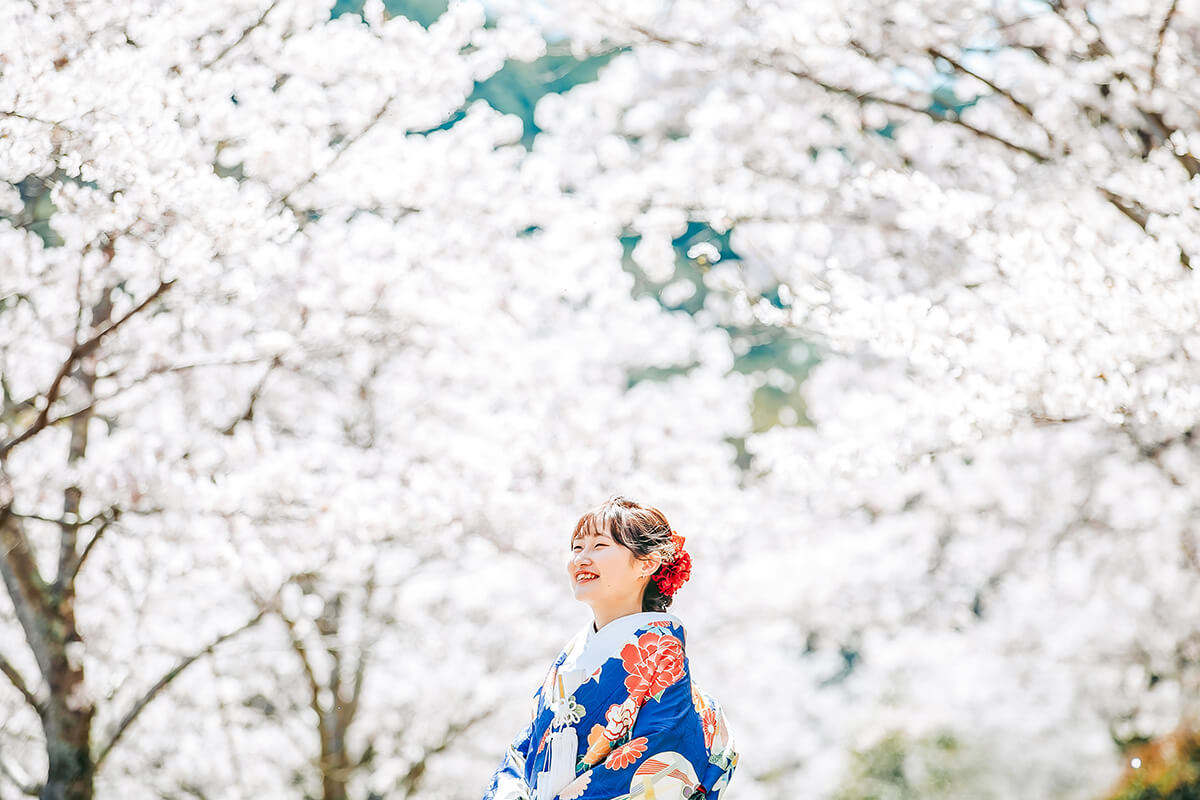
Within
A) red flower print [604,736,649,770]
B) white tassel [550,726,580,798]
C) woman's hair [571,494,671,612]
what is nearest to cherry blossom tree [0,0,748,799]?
woman's hair [571,494,671,612]

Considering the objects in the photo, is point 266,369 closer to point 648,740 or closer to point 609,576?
point 609,576

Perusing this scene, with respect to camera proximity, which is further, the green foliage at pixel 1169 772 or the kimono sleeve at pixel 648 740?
the green foliage at pixel 1169 772

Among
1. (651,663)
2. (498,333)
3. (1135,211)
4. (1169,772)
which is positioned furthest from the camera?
(1169,772)

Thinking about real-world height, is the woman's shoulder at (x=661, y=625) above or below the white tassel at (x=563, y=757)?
above

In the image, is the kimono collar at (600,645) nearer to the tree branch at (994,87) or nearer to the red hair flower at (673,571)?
the red hair flower at (673,571)

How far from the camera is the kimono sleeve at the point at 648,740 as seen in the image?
87.7 inches

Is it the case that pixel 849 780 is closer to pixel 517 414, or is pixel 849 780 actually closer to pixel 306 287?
pixel 517 414

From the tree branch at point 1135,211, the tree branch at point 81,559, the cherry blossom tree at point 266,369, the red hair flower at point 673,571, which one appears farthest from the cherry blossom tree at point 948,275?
the tree branch at point 81,559

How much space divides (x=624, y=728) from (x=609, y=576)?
0.35 meters

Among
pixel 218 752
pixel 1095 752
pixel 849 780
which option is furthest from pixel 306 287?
pixel 1095 752

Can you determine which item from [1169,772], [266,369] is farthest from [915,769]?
[266,369]

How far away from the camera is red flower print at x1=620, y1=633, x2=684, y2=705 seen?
2311 mm

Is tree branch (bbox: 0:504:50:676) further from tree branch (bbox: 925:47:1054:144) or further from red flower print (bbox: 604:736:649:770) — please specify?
tree branch (bbox: 925:47:1054:144)

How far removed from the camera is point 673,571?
2551 mm
